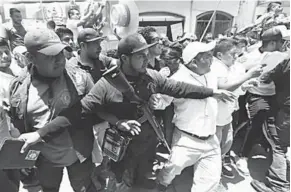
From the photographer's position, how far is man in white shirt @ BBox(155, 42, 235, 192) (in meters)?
2.30

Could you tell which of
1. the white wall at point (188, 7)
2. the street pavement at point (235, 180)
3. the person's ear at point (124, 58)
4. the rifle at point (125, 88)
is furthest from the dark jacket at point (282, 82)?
the white wall at point (188, 7)

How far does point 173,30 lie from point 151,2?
23.5ft

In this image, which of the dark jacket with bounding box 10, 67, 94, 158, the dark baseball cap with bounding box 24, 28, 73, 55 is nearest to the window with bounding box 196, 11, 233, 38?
the dark jacket with bounding box 10, 67, 94, 158

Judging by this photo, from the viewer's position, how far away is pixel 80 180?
7.22 ft

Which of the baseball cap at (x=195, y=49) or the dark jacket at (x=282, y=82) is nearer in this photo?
the baseball cap at (x=195, y=49)

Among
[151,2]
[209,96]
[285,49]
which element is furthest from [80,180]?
[151,2]

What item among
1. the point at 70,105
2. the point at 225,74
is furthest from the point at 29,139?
the point at 225,74

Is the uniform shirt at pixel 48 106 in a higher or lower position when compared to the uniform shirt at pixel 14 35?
lower

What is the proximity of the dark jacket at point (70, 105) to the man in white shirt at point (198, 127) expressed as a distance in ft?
2.31

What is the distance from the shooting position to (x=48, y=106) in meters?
1.87

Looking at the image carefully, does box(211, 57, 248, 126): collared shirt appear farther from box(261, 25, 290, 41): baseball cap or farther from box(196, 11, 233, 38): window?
box(196, 11, 233, 38): window

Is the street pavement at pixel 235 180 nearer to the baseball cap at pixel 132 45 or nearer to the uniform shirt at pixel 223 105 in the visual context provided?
the uniform shirt at pixel 223 105

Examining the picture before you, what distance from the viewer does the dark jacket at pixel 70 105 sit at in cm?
182

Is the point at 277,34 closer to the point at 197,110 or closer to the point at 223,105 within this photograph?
the point at 223,105
